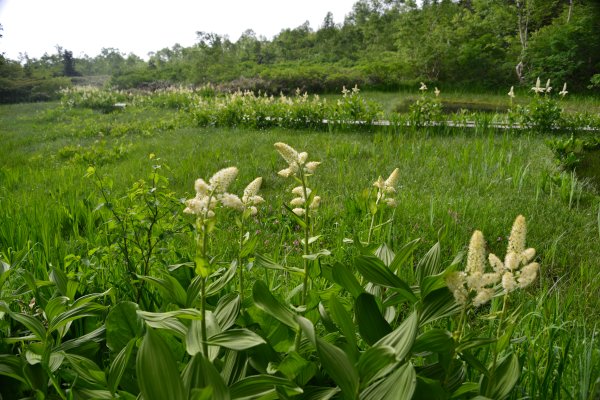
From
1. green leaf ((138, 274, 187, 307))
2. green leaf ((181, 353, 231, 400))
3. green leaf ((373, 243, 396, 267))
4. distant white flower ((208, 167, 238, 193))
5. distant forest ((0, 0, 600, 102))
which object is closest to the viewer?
green leaf ((181, 353, 231, 400))

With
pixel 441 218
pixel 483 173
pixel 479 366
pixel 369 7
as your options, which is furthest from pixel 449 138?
pixel 369 7

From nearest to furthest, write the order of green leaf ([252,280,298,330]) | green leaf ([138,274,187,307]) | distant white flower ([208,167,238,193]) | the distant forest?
distant white flower ([208,167,238,193])
green leaf ([252,280,298,330])
green leaf ([138,274,187,307])
the distant forest

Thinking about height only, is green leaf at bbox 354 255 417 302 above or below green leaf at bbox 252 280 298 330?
above

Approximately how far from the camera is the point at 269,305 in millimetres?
881

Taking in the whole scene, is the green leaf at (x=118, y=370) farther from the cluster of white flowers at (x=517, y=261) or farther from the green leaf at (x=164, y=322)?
the cluster of white flowers at (x=517, y=261)

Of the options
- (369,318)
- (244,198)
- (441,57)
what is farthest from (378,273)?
(441,57)

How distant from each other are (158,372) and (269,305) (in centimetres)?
27

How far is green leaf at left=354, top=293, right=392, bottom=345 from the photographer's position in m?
0.89

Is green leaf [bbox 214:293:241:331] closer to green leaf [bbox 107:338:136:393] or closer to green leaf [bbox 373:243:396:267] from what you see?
green leaf [bbox 107:338:136:393]

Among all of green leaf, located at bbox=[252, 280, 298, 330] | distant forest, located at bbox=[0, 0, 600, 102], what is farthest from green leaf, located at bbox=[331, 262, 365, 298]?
distant forest, located at bbox=[0, 0, 600, 102]

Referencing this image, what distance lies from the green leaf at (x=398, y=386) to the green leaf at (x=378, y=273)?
0.71 ft

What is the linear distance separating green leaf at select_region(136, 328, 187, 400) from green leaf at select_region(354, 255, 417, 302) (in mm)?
396

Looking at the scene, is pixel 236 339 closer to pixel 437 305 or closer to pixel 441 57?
pixel 437 305

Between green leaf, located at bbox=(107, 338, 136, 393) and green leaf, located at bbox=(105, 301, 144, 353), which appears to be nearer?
green leaf, located at bbox=(107, 338, 136, 393)
